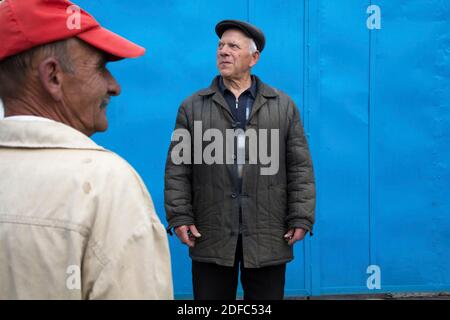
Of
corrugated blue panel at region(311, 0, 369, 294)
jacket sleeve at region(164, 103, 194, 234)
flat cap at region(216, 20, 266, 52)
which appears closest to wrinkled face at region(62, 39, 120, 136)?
jacket sleeve at region(164, 103, 194, 234)

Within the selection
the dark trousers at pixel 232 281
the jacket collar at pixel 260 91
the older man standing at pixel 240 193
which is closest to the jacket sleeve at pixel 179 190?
the older man standing at pixel 240 193

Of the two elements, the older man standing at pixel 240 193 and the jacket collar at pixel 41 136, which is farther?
the older man standing at pixel 240 193

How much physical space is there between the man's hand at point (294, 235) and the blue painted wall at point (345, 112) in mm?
1226

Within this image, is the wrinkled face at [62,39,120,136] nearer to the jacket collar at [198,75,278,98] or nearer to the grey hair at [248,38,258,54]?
the jacket collar at [198,75,278,98]

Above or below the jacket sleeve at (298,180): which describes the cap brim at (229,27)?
above

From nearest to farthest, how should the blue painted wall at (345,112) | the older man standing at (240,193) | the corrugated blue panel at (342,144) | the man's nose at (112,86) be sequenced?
the man's nose at (112,86)
the older man standing at (240,193)
the blue painted wall at (345,112)
the corrugated blue panel at (342,144)

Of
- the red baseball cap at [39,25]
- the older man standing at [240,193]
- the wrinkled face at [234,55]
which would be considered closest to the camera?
the red baseball cap at [39,25]

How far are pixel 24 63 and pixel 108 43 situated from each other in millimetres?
179

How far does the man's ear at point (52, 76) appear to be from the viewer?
3.62 feet

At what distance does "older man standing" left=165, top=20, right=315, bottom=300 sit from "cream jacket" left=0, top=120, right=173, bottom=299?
6.26 feet

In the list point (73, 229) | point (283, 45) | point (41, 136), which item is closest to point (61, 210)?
point (73, 229)

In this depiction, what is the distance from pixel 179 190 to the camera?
296cm

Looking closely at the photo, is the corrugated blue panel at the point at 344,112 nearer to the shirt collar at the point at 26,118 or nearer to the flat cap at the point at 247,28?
the flat cap at the point at 247,28

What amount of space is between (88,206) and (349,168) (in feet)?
11.3
